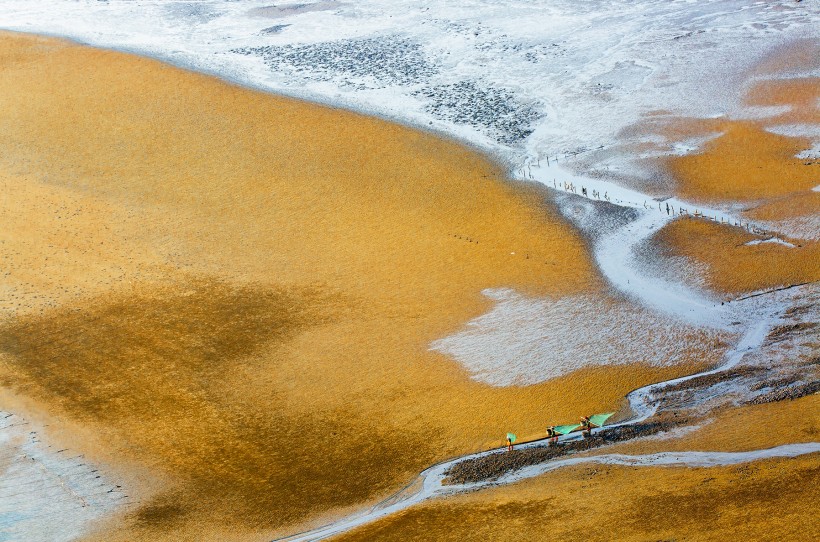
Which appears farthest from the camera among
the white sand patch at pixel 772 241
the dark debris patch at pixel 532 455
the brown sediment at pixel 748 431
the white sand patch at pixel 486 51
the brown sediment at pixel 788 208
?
the white sand patch at pixel 486 51

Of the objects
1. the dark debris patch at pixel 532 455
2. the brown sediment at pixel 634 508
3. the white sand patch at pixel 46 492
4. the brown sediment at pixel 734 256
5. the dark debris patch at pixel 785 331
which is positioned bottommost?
the brown sediment at pixel 634 508

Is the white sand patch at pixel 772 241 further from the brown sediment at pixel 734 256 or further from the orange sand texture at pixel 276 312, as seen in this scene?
the orange sand texture at pixel 276 312

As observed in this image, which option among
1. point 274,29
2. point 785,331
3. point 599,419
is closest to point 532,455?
point 599,419

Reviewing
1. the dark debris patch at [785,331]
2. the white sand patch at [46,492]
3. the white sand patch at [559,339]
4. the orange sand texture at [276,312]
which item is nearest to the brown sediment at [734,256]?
the dark debris patch at [785,331]

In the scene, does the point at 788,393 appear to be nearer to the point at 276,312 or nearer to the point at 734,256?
the point at 734,256

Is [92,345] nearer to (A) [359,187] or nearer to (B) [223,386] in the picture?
(B) [223,386]
